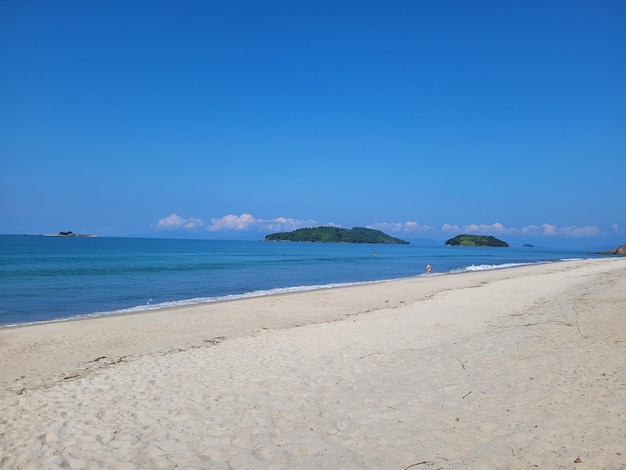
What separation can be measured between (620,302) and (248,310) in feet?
45.9

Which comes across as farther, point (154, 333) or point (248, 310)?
point (248, 310)

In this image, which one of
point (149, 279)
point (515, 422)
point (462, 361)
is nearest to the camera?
point (515, 422)

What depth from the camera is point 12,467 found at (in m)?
4.31

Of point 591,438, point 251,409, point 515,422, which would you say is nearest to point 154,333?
point 251,409

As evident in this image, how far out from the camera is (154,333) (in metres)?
11.7

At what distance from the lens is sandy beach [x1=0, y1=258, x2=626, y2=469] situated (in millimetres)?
4457

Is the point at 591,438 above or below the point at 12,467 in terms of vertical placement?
above

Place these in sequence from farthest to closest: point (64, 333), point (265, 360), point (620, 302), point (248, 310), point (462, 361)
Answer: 1. point (248, 310)
2. point (620, 302)
3. point (64, 333)
4. point (265, 360)
5. point (462, 361)

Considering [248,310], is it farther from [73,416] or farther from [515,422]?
[515,422]

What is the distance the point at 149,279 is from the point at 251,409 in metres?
25.7

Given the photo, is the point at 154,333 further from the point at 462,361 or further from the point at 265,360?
the point at 462,361

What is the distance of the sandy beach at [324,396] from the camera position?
446cm

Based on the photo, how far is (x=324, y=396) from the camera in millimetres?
6188

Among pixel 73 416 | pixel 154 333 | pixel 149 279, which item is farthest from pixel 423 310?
pixel 149 279
